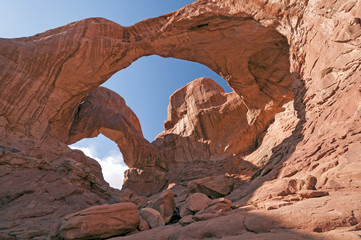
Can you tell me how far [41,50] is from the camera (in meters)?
13.4

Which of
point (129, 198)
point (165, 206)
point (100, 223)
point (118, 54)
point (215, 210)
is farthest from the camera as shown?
point (118, 54)

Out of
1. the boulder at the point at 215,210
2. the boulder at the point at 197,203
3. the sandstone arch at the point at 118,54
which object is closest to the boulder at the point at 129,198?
the boulder at the point at 197,203

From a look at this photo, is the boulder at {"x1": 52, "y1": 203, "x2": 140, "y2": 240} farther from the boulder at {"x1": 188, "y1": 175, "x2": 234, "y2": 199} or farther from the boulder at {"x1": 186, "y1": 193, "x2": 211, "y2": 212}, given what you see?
the boulder at {"x1": 188, "y1": 175, "x2": 234, "y2": 199}

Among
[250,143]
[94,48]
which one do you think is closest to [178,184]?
[250,143]

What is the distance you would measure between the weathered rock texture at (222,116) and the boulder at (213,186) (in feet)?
2.63

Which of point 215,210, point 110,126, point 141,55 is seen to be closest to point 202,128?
point 110,126

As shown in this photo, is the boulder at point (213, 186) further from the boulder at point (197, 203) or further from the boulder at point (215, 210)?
the boulder at point (215, 210)

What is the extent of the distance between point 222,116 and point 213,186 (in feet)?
42.1

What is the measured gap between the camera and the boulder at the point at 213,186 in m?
9.24

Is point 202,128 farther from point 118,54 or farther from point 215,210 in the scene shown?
point 215,210

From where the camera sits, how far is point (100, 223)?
5188mm

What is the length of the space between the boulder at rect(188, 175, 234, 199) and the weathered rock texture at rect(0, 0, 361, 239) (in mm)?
802

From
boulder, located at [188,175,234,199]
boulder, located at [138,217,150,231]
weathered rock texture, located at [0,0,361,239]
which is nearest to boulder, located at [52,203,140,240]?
boulder, located at [138,217,150,231]

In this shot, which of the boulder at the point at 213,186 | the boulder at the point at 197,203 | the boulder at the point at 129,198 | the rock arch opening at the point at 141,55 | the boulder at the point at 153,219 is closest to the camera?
the boulder at the point at 153,219
